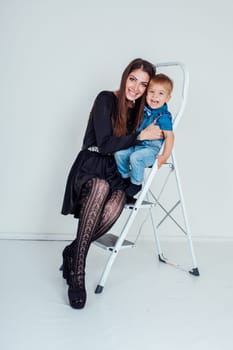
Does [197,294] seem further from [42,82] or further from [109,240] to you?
[42,82]

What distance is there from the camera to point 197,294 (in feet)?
7.30

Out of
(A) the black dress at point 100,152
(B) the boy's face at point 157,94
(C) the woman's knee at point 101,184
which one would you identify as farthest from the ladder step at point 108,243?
(B) the boy's face at point 157,94

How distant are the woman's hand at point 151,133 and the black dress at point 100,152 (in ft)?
0.12

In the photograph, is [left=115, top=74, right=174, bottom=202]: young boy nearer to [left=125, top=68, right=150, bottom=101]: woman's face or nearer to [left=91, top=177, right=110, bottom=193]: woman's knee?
[left=125, top=68, right=150, bottom=101]: woman's face

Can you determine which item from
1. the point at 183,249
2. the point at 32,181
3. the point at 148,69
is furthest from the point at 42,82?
the point at 183,249

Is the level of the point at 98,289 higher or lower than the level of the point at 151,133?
lower

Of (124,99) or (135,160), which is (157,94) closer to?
(124,99)

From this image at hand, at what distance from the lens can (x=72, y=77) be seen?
300cm

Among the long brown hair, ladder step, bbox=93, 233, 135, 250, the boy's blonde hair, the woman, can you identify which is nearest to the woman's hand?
the woman

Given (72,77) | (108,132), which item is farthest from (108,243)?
(72,77)

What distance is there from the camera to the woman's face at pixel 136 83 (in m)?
2.22

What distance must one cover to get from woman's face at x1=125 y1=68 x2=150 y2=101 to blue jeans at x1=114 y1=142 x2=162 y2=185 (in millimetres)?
287

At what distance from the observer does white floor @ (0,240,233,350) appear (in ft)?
5.55

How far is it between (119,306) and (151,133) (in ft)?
2.90
